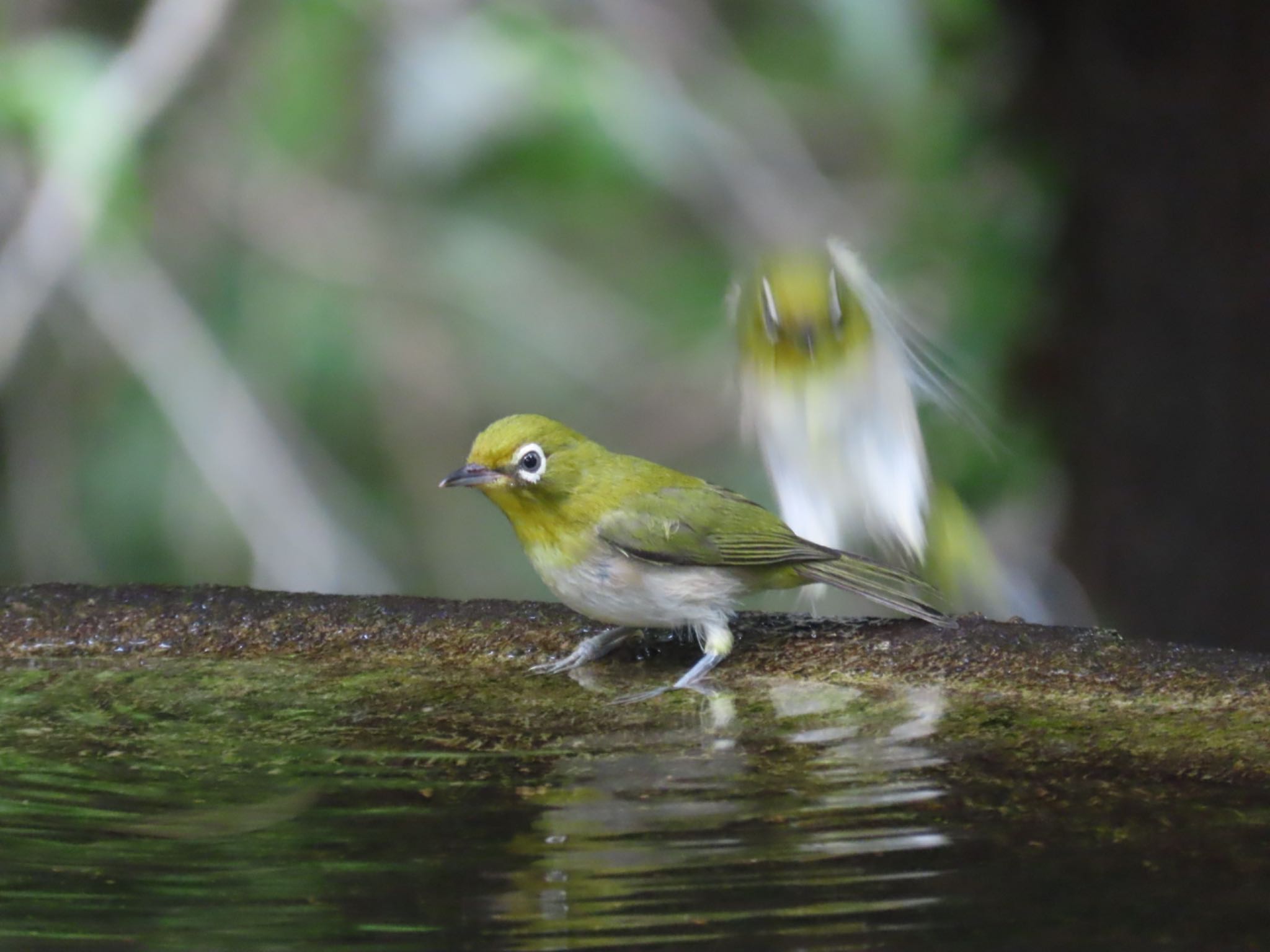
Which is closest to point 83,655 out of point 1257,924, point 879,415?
point 879,415

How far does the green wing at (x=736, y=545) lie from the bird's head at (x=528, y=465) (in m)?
0.11

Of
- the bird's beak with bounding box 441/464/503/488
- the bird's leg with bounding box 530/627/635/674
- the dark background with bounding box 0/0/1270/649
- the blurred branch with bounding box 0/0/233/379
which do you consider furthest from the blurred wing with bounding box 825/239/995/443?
the blurred branch with bounding box 0/0/233/379

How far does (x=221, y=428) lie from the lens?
498 cm

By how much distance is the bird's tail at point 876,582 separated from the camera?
9.27ft

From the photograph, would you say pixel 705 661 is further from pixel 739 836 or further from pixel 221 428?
pixel 221 428

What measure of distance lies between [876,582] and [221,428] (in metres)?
2.70

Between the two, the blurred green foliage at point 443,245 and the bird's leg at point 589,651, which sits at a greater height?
the blurred green foliage at point 443,245

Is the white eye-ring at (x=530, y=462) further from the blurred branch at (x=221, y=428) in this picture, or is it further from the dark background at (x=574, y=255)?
the blurred branch at (x=221, y=428)

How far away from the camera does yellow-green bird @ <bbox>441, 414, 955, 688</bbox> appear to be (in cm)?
277

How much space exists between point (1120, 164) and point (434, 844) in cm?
328

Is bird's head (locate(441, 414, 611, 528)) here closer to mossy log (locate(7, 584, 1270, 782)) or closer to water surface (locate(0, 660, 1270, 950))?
mossy log (locate(7, 584, 1270, 782))

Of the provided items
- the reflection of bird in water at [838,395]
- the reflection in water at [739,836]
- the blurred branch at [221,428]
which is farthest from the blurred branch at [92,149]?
the reflection in water at [739,836]

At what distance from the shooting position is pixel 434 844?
1717 millimetres

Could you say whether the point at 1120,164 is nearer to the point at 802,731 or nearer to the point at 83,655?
the point at 802,731
